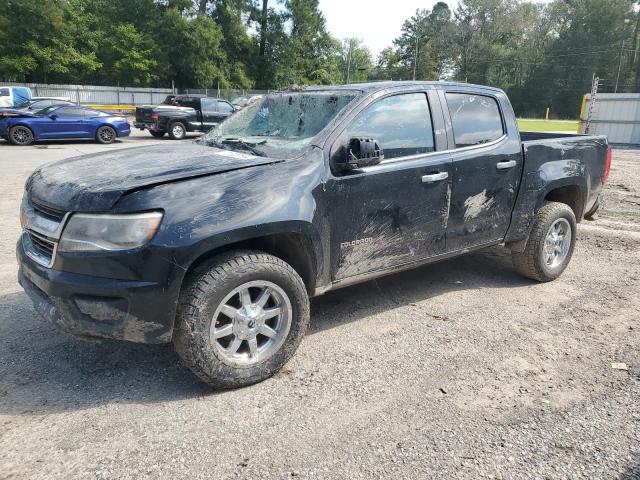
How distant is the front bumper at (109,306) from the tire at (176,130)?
18971 mm

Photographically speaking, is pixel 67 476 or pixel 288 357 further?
pixel 288 357

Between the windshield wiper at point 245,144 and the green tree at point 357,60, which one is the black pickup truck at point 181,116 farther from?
the green tree at point 357,60

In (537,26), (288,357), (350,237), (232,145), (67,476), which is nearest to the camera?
(67,476)

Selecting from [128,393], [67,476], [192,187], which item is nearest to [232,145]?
[192,187]

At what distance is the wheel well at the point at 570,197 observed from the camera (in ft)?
17.2

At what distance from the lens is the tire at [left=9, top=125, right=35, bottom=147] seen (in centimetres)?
1706

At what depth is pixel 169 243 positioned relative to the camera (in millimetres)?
2715

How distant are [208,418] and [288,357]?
651mm

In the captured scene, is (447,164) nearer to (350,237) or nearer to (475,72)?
(350,237)

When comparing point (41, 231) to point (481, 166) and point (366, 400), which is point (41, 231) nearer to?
point (366, 400)

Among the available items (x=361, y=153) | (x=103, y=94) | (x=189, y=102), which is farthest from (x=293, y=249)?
(x=103, y=94)

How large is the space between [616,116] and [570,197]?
2009cm

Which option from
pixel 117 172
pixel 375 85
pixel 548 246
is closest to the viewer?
pixel 117 172

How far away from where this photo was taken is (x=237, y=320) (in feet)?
9.96
